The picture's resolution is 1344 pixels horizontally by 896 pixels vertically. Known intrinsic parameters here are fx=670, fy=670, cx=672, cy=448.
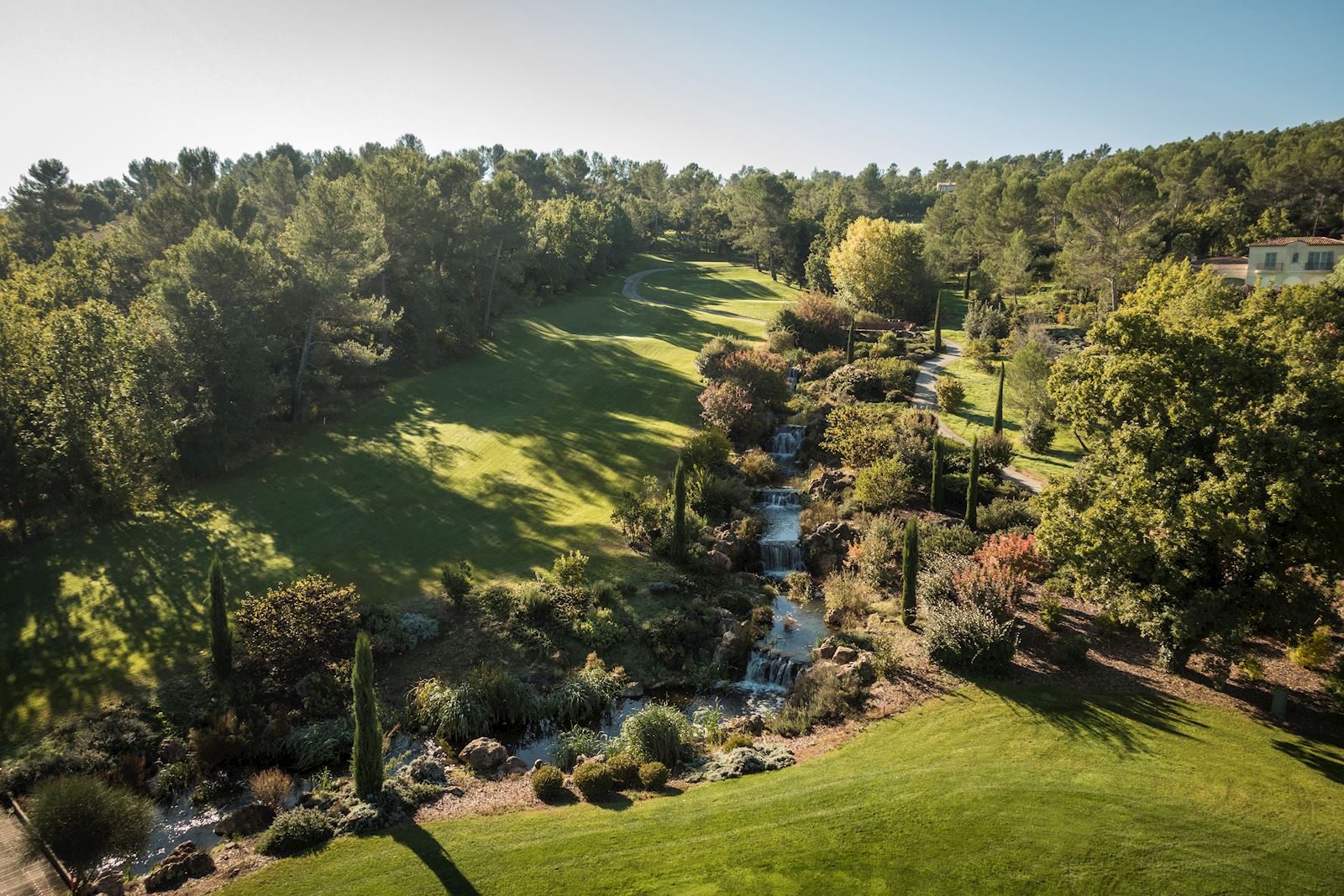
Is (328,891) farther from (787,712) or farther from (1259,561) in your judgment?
(1259,561)

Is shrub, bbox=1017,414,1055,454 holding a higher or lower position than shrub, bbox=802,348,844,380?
lower

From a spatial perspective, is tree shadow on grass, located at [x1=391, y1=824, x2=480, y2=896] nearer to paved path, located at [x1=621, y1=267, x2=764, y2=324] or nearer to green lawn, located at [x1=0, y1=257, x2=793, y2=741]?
green lawn, located at [x1=0, y1=257, x2=793, y2=741]

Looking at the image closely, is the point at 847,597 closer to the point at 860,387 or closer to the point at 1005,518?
the point at 1005,518

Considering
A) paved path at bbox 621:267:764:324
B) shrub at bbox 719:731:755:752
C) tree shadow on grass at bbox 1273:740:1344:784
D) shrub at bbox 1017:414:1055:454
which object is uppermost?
paved path at bbox 621:267:764:324

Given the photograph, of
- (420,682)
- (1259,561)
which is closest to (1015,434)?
(1259,561)

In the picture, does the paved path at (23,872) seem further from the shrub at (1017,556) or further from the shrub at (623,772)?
the shrub at (1017,556)

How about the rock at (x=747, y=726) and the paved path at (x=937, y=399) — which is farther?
the paved path at (x=937, y=399)

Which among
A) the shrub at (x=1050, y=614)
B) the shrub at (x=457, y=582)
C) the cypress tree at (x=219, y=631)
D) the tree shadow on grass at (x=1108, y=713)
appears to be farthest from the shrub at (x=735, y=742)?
the cypress tree at (x=219, y=631)

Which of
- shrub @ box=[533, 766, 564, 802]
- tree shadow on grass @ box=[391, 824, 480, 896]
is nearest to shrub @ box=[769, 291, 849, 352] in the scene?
shrub @ box=[533, 766, 564, 802]
